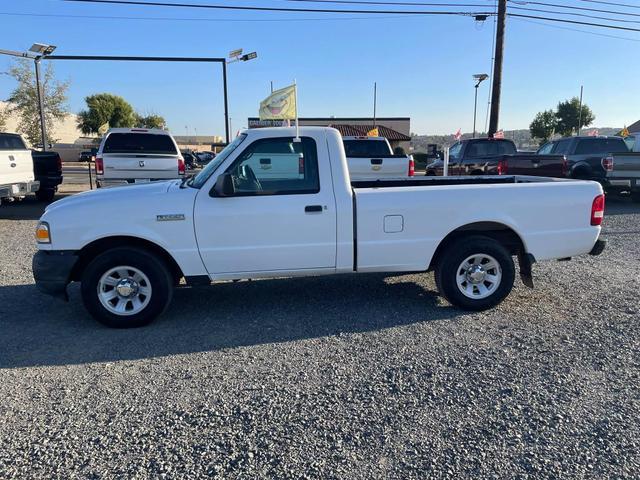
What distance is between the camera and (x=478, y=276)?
17.6ft

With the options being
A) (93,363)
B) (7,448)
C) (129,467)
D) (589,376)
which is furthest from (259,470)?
(589,376)

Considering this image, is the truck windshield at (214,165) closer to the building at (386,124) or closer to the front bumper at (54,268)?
the front bumper at (54,268)

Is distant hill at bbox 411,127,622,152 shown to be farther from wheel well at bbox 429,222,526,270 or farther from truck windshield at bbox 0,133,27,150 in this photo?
wheel well at bbox 429,222,526,270

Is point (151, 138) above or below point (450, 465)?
above

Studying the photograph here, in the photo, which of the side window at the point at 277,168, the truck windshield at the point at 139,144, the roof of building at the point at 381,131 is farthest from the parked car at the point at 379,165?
the roof of building at the point at 381,131

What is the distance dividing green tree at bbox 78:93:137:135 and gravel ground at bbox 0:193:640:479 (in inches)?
2720

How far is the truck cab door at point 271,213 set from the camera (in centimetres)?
491

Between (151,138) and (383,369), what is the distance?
9631 millimetres

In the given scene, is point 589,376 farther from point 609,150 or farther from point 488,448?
point 609,150

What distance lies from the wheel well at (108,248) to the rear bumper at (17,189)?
287 inches

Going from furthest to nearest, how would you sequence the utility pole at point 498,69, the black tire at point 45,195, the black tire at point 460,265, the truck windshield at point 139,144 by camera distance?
the utility pole at point 498,69
the black tire at point 45,195
the truck windshield at point 139,144
the black tire at point 460,265

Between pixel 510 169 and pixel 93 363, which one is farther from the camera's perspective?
pixel 510 169

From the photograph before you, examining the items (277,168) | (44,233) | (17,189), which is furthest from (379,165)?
(44,233)

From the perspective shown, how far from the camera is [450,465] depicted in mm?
2836
